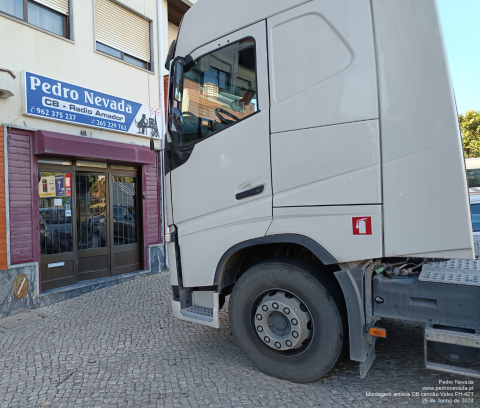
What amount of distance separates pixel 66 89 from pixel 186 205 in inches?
175

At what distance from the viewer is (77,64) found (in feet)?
22.1

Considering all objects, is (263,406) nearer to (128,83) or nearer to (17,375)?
(17,375)

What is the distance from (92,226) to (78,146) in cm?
174

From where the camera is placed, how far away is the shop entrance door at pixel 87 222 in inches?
256

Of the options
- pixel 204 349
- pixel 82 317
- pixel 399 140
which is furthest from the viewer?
pixel 82 317

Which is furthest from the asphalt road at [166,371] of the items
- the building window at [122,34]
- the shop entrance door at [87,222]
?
the building window at [122,34]

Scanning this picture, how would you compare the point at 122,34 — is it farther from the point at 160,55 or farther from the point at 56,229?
the point at 56,229

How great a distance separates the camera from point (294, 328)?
298 cm

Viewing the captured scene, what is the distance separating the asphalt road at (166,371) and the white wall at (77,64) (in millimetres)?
3496

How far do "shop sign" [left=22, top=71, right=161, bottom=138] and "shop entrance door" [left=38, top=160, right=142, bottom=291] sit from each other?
0.85m

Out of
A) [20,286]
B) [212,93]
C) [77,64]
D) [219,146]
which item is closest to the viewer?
[219,146]

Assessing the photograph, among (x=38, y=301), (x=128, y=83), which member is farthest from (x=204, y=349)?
(x=128, y=83)

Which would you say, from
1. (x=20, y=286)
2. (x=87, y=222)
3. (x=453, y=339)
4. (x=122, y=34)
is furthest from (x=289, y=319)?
(x=122, y=34)

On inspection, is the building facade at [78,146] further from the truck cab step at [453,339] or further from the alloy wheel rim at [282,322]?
the truck cab step at [453,339]
